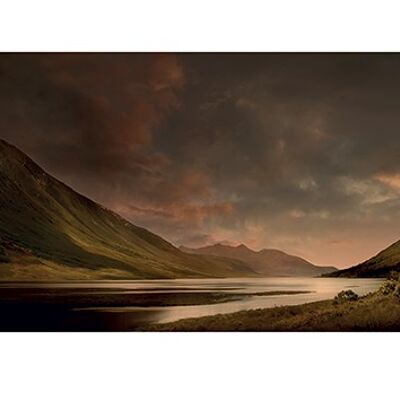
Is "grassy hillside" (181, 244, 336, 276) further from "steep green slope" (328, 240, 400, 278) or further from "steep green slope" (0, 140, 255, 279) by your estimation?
"steep green slope" (328, 240, 400, 278)

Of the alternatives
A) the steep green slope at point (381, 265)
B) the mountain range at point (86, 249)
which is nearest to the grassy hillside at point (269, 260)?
the mountain range at point (86, 249)

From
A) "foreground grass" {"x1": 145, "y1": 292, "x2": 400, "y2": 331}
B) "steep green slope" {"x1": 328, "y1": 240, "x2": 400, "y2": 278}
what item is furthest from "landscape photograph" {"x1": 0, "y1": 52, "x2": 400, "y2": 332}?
"foreground grass" {"x1": 145, "y1": 292, "x2": 400, "y2": 331}

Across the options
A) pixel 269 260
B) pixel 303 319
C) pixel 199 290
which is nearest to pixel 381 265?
pixel 303 319
